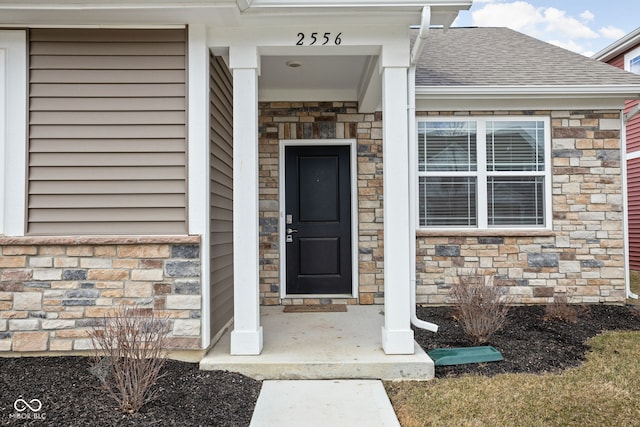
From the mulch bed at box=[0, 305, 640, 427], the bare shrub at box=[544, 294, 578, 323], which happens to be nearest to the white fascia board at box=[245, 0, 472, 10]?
the mulch bed at box=[0, 305, 640, 427]

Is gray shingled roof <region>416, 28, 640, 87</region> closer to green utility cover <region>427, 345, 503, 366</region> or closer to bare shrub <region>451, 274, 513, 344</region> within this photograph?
bare shrub <region>451, 274, 513, 344</region>

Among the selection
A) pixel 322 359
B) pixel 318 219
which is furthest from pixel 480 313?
pixel 318 219

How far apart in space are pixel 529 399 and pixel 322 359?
1343 mm

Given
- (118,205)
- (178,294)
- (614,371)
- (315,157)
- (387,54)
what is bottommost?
(614,371)

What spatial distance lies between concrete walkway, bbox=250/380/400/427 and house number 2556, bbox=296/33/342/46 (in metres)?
2.49

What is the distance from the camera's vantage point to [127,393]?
241cm

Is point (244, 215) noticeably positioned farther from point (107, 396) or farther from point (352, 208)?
point (352, 208)

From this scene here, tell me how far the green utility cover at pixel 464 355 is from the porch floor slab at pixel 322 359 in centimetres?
16

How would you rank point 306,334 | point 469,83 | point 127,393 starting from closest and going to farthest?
point 127,393, point 306,334, point 469,83

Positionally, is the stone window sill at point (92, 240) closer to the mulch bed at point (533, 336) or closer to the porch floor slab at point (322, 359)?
the porch floor slab at point (322, 359)

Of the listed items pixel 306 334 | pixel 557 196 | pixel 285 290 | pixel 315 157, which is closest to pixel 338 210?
pixel 315 157

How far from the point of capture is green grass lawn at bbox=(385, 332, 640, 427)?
2.38m

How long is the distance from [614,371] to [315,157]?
3523mm

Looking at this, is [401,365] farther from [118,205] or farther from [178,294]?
[118,205]
